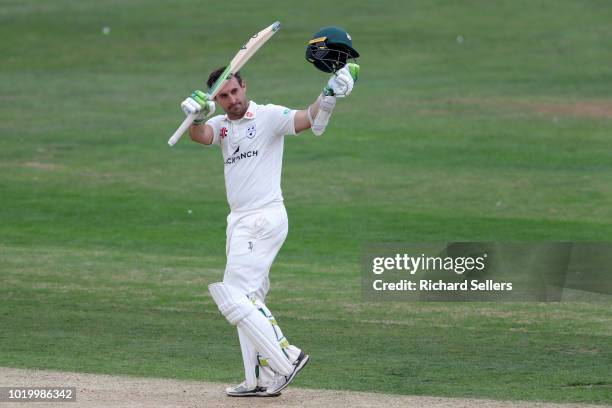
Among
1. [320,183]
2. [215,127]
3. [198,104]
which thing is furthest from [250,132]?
[320,183]

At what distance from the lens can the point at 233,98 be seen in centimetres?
899

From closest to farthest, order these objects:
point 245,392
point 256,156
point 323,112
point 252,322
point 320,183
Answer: point 252,322 → point 323,112 → point 245,392 → point 256,156 → point 320,183

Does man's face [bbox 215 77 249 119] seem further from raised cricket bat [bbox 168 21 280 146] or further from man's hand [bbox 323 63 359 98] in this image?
man's hand [bbox 323 63 359 98]

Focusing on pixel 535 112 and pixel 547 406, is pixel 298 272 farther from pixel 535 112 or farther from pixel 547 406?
pixel 535 112

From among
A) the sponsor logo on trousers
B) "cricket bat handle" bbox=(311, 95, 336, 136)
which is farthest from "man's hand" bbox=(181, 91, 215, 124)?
"cricket bat handle" bbox=(311, 95, 336, 136)

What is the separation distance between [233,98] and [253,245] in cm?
110

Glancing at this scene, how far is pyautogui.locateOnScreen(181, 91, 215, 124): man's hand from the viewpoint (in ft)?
28.6

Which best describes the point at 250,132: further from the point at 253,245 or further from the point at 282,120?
the point at 253,245

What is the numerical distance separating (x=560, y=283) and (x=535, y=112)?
46.6 ft

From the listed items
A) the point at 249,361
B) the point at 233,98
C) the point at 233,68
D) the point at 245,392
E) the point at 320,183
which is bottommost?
the point at 245,392

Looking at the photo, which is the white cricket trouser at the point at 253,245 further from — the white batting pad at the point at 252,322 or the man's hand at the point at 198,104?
the man's hand at the point at 198,104

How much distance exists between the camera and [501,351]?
10727 mm

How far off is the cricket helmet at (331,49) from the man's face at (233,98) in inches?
23.2

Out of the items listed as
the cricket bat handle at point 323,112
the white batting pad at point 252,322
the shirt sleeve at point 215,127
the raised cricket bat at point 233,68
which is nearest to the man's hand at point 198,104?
the raised cricket bat at point 233,68
